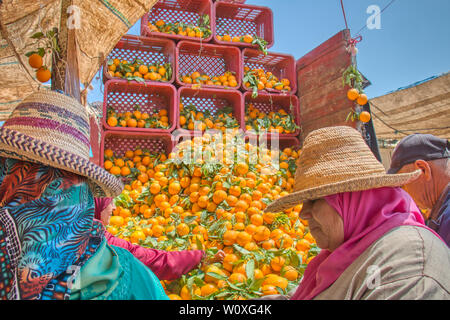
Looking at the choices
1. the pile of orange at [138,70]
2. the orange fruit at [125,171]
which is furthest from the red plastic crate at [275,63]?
the orange fruit at [125,171]

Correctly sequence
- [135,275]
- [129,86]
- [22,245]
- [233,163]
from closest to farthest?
[22,245]
[135,275]
[233,163]
[129,86]

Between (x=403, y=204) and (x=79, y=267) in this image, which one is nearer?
(x=79, y=267)

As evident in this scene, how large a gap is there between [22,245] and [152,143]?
4.05 metres

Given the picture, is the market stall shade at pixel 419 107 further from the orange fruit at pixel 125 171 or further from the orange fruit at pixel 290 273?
the orange fruit at pixel 290 273

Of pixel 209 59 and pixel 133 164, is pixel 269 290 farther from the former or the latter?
pixel 209 59

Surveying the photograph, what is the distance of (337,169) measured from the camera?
1.32m

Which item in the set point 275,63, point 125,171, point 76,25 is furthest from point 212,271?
point 275,63

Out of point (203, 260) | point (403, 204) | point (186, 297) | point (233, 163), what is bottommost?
point (186, 297)

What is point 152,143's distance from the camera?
4898mm

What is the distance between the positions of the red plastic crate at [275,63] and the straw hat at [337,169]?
3.76 meters

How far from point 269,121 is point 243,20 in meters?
2.08

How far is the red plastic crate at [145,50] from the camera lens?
4723 mm
